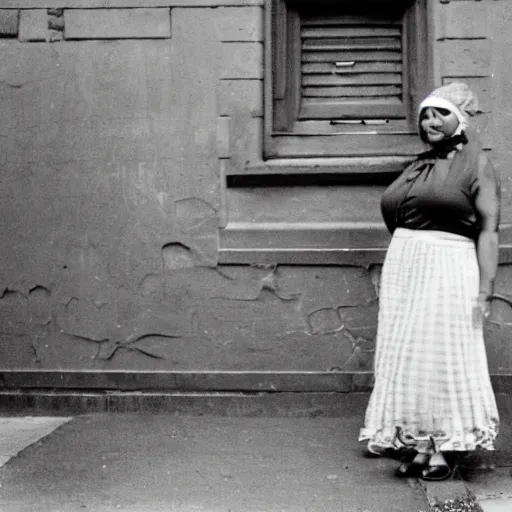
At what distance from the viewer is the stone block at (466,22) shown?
5.94 m

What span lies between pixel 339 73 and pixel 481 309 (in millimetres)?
2280

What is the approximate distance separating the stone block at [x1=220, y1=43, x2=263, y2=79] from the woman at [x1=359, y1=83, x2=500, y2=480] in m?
1.55

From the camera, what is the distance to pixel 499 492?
15.2ft

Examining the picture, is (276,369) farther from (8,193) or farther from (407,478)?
(8,193)

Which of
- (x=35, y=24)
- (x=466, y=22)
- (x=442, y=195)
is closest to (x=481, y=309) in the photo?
(x=442, y=195)

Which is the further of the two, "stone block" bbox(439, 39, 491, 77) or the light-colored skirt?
"stone block" bbox(439, 39, 491, 77)

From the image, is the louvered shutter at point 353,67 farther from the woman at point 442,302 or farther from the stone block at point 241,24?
the woman at point 442,302

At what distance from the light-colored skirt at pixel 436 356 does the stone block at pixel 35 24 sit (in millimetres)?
2859

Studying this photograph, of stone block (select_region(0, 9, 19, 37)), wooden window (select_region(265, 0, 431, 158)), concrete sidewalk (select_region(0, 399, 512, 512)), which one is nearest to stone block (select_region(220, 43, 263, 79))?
wooden window (select_region(265, 0, 431, 158))

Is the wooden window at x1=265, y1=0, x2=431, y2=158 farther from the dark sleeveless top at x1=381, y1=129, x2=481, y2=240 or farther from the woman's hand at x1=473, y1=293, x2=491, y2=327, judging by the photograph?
the woman's hand at x1=473, y1=293, x2=491, y2=327

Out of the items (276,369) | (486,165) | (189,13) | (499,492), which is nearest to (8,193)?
(189,13)


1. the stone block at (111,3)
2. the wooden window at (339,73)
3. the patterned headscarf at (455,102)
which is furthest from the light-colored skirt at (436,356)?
the stone block at (111,3)

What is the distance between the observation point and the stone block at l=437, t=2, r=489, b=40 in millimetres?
5938

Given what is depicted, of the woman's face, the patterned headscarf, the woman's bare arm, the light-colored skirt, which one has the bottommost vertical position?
the light-colored skirt
